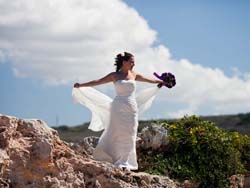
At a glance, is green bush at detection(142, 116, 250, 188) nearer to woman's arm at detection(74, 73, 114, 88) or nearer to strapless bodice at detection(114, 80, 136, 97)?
strapless bodice at detection(114, 80, 136, 97)

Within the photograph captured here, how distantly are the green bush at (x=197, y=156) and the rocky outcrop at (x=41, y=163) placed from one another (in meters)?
4.88

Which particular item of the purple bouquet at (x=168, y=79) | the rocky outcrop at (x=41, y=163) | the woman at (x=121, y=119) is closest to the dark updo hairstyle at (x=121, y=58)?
the woman at (x=121, y=119)

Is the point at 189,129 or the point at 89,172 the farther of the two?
the point at 189,129

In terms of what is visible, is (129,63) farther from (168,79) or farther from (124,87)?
(168,79)

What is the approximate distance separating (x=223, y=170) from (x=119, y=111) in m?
3.61

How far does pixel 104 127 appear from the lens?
1352 cm

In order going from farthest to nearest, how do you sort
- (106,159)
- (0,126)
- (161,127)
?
1. (161,127)
2. (106,159)
3. (0,126)

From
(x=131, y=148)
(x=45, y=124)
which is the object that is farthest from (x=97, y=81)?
(x=45, y=124)

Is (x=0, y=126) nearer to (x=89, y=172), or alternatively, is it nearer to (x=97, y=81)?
(x=89, y=172)

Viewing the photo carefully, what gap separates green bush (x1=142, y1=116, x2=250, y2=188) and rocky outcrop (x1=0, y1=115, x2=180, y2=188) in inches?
192

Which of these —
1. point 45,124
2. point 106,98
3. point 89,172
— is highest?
point 106,98

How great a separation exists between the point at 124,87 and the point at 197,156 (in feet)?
10.6

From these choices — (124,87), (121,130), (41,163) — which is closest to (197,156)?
(121,130)

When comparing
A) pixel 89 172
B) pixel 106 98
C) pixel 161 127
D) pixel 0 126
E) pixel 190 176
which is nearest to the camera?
pixel 0 126
